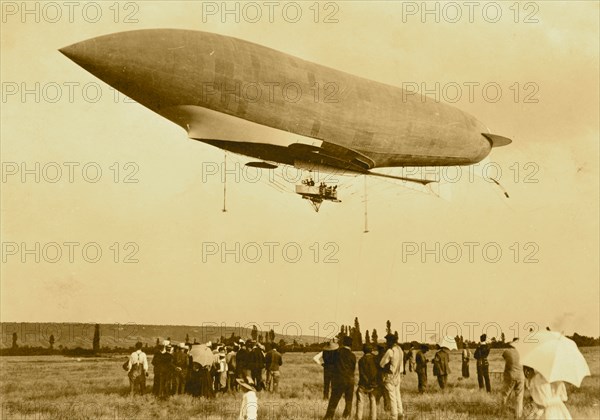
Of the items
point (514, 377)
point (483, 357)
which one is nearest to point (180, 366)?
point (483, 357)

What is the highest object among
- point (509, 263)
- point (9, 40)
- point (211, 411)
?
point (9, 40)

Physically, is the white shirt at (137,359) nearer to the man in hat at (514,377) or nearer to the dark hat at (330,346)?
the dark hat at (330,346)

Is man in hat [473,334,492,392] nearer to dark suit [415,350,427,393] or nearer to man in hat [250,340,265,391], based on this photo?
dark suit [415,350,427,393]

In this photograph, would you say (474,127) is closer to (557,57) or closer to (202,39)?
(557,57)

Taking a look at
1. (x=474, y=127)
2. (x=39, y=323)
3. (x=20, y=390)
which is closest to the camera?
(x=20, y=390)

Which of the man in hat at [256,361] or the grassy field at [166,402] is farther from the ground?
the man in hat at [256,361]

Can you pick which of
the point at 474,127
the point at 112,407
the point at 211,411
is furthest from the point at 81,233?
the point at 474,127

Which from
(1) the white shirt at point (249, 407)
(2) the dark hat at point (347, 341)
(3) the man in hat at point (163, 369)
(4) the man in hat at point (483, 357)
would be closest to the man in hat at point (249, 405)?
(1) the white shirt at point (249, 407)

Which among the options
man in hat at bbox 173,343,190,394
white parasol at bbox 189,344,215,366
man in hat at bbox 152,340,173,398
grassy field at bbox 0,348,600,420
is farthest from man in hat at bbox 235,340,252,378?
man in hat at bbox 152,340,173,398
